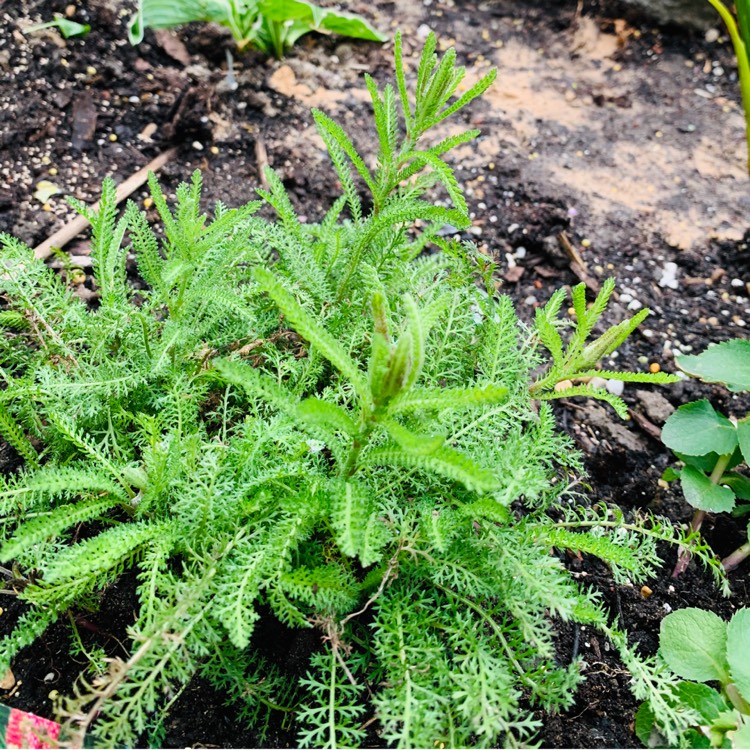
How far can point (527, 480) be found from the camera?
124 cm

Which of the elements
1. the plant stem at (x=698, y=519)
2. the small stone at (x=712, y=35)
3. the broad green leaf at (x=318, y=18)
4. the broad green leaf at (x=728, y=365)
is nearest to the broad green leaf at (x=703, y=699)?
the plant stem at (x=698, y=519)

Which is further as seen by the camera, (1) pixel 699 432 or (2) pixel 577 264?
(2) pixel 577 264

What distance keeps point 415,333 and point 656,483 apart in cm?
118

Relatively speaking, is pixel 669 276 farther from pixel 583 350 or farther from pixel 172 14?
pixel 172 14

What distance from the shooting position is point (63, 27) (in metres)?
2.72

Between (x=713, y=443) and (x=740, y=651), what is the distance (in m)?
0.49

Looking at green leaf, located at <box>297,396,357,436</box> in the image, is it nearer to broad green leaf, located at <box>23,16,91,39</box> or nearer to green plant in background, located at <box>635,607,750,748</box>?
green plant in background, located at <box>635,607,750,748</box>

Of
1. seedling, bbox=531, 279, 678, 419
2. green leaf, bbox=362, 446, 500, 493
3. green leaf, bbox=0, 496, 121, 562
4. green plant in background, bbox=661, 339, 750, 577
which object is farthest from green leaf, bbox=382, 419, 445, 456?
green plant in background, bbox=661, 339, 750, 577

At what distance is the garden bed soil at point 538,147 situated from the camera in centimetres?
211

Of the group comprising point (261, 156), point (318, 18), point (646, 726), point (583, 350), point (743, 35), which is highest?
point (743, 35)

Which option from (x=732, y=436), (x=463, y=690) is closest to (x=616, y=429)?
(x=732, y=436)

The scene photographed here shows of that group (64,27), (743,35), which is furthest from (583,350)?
(64,27)

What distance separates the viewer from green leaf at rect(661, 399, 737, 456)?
5.55 feet

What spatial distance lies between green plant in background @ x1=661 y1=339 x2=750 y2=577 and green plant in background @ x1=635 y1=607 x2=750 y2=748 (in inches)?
10.7
